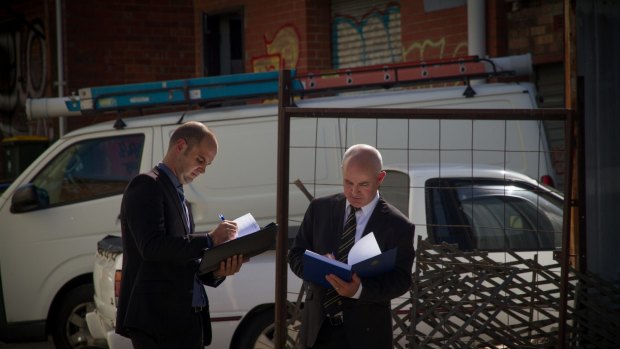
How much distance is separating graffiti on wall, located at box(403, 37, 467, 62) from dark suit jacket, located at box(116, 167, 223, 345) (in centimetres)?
737

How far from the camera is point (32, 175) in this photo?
8.96 metres

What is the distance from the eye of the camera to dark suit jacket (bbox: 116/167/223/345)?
427cm

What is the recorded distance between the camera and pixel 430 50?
1164cm

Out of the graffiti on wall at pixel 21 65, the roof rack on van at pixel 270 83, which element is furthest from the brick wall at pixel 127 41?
the roof rack on van at pixel 270 83

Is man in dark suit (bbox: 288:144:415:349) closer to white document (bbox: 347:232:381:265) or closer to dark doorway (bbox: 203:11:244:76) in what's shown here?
white document (bbox: 347:232:381:265)

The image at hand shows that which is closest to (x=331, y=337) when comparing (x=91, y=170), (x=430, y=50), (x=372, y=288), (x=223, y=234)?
(x=372, y=288)

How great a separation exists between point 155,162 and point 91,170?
26.0 inches

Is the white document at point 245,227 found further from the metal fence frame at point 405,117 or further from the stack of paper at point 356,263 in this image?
the metal fence frame at point 405,117

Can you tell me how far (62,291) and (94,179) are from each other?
1.06 m

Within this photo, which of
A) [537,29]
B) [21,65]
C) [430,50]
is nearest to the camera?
[537,29]

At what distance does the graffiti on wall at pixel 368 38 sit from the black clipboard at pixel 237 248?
7.98 m

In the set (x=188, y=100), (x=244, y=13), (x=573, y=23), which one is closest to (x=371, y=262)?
(x=573, y=23)

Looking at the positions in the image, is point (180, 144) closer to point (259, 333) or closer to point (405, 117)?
point (405, 117)

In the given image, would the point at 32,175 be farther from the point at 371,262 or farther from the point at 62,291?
the point at 371,262
